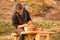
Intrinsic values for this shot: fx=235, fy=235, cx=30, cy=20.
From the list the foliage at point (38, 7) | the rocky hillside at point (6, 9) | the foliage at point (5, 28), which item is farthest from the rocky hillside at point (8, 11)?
the foliage at point (5, 28)

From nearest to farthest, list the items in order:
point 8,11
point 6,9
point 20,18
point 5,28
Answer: point 20,18
point 5,28
point 8,11
point 6,9

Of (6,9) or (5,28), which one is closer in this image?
(5,28)

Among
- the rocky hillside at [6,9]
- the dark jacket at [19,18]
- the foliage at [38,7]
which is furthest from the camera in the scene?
the foliage at [38,7]

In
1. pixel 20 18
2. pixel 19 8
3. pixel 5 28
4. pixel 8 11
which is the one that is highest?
pixel 19 8

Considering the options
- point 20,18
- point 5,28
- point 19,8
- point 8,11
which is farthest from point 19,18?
point 8,11

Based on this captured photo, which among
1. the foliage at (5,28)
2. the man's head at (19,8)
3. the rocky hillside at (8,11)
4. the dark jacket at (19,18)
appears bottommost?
the foliage at (5,28)

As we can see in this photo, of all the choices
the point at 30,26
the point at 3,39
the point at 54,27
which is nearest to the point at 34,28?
the point at 30,26

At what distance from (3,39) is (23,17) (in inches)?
119

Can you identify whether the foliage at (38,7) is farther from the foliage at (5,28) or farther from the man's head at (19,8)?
the man's head at (19,8)

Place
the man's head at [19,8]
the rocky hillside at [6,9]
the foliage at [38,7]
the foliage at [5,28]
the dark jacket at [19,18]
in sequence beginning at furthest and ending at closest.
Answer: the foliage at [38,7]
the rocky hillside at [6,9]
the foliage at [5,28]
the dark jacket at [19,18]
the man's head at [19,8]

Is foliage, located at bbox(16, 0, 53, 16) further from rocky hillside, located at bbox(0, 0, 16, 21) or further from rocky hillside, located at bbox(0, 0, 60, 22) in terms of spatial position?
rocky hillside, located at bbox(0, 0, 16, 21)

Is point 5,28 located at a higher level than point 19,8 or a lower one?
lower

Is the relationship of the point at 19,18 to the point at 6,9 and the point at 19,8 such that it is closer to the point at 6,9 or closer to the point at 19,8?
the point at 19,8

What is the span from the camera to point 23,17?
211 inches
